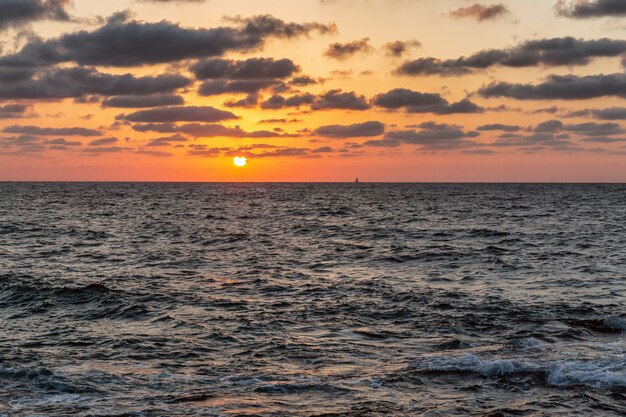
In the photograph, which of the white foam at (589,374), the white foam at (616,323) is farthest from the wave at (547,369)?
the white foam at (616,323)

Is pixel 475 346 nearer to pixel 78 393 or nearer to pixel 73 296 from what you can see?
pixel 78 393

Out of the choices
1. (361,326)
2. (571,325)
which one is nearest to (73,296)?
(361,326)

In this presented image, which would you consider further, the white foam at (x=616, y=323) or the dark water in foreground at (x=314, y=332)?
the white foam at (x=616, y=323)

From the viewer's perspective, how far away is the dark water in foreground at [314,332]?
46.1ft

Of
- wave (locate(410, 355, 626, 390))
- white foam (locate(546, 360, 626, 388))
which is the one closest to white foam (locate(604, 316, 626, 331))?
wave (locate(410, 355, 626, 390))

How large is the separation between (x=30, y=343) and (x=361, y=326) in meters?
10.2

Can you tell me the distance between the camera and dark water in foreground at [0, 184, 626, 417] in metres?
14.0

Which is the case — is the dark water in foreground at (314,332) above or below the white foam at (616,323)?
below

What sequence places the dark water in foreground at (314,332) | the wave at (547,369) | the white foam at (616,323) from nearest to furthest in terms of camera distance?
the dark water in foreground at (314,332) < the wave at (547,369) < the white foam at (616,323)

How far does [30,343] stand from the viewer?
1916 centimetres

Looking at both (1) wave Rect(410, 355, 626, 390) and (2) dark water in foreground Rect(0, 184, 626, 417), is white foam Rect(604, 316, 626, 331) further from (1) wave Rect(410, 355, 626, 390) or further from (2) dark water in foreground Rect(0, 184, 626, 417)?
(1) wave Rect(410, 355, 626, 390)

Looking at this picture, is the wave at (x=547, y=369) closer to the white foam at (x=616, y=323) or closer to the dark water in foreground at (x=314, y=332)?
the dark water in foreground at (x=314, y=332)

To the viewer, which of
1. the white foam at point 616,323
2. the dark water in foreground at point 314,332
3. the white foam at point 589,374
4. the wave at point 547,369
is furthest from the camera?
the white foam at point 616,323

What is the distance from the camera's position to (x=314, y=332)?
66.8 feet
